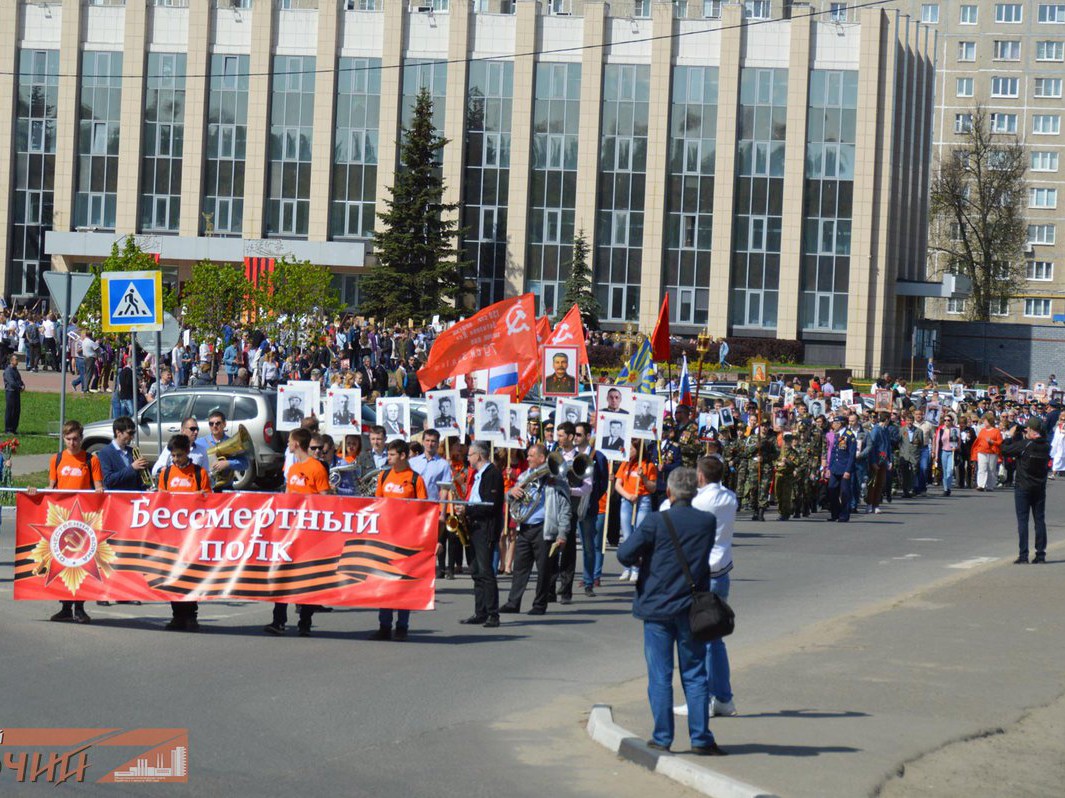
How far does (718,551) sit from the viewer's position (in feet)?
34.1

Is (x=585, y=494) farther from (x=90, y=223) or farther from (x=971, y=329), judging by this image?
(x=971, y=329)

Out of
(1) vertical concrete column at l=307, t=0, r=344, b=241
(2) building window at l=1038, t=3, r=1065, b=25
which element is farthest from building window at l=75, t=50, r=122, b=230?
(2) building window at l=1038, t=3, r=1065, b=25

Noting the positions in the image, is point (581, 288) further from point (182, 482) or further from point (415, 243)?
point (182, 482)

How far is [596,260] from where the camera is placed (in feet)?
237

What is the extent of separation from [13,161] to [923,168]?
45174mm

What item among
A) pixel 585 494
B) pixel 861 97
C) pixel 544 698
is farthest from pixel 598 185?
pixel 544 698

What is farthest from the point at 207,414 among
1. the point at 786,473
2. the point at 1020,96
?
the point at 1020,96

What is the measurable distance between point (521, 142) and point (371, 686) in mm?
61933

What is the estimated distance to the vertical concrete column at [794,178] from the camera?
2790 inches

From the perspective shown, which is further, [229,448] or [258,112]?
[258,112]

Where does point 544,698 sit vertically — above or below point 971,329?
below

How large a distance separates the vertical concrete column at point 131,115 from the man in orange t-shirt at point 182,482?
195 ft

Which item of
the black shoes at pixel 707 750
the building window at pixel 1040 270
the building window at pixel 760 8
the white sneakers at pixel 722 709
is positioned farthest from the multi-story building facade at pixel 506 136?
the black shoes at pixel 707 750

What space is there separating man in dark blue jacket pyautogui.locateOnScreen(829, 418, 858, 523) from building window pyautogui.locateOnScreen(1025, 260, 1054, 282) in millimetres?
87688
